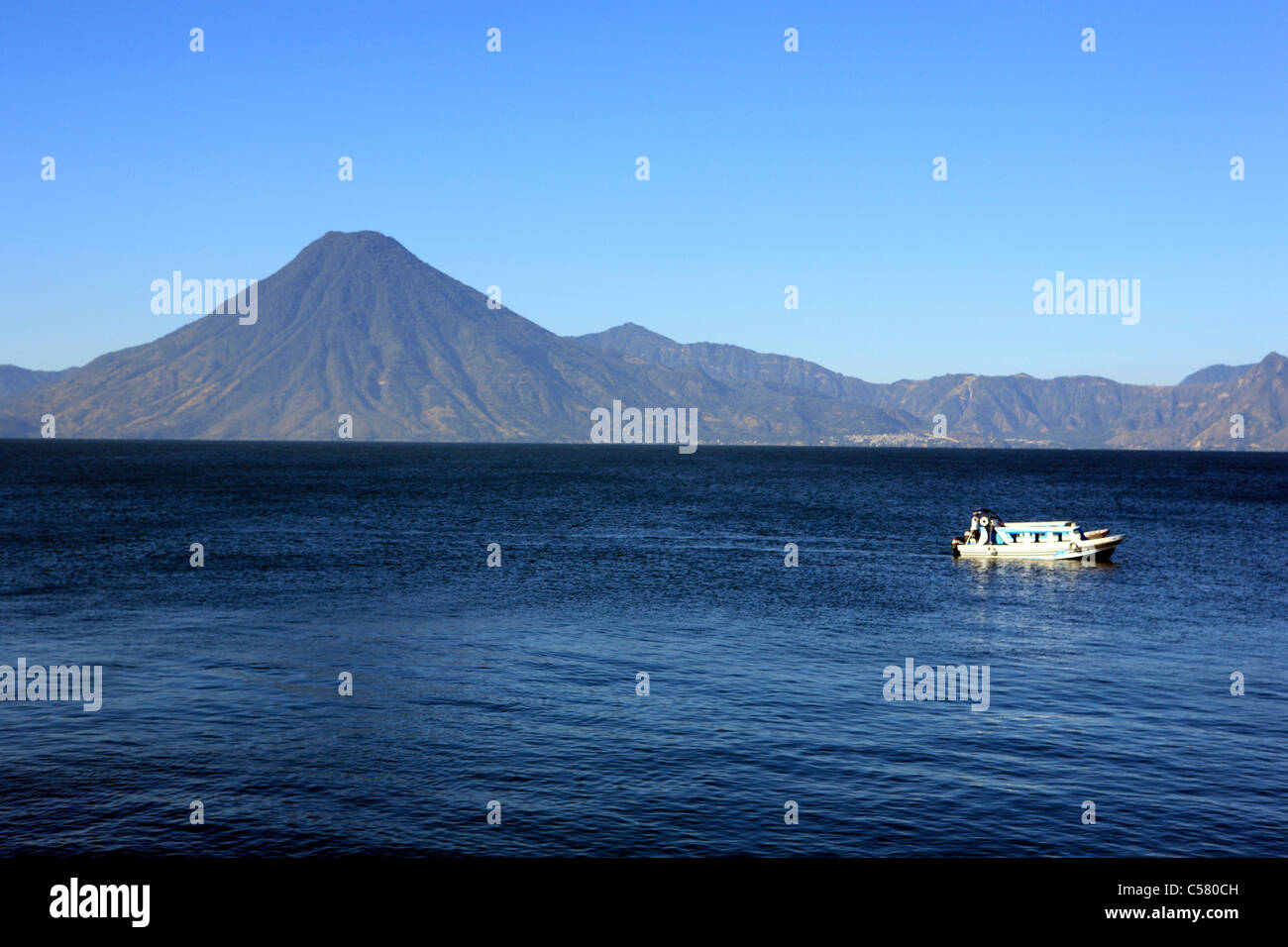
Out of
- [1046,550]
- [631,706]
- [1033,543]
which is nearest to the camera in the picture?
[631,706]

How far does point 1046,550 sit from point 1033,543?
1.32 meters

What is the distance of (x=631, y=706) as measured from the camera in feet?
119

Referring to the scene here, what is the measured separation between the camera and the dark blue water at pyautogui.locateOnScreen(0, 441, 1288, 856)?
25125mm

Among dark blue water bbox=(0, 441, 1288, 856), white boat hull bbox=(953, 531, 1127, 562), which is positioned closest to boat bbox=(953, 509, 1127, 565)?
white boat hull bbox=(953, 531, 1127, 562)

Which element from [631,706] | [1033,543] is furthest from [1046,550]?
[631,706]

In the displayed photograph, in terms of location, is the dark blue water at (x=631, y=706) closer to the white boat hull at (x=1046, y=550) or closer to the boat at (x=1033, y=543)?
the white boat hull at (x=1046, y=550)

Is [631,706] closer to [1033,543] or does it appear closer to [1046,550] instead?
[1046,550]

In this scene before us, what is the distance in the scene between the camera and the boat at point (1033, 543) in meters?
89.3

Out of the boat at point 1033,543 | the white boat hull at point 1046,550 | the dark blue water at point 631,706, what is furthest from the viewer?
the boat at point 1033,543

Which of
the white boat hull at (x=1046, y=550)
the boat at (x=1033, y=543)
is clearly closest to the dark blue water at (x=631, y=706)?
the white boat hull at (x=1046, y=550)

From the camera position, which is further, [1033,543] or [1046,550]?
[1033,543]

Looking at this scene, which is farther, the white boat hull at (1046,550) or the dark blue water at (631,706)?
the white boat hull at (1046,550)
